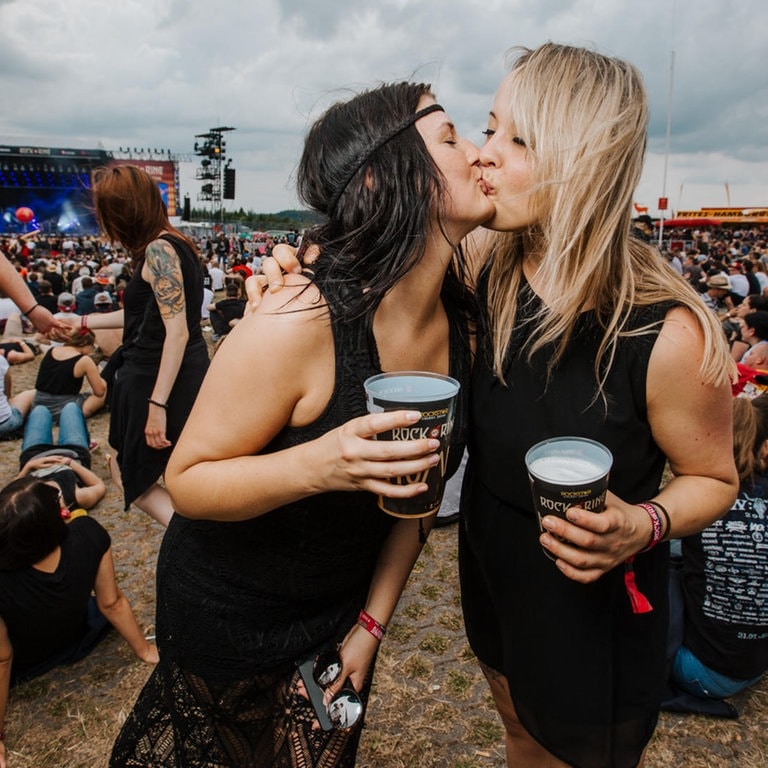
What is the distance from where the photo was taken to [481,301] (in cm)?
197

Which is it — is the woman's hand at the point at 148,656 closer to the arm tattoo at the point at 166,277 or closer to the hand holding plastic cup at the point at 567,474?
the arm tattoo at the point at 166,277

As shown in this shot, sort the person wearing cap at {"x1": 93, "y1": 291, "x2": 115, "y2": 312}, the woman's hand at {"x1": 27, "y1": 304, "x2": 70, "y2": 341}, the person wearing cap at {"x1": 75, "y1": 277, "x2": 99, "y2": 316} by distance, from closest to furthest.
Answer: the woman's hand at {"x1": 27, "y1": 304, "x2": 70, "y2": 341}, the person wearing cap at {"x1": 93, "y1": 291, "x2": 115, "y2": 312}, the person wearing cap at {"x1": 75, "y1": 277, "x2": 99, "y2": 316}

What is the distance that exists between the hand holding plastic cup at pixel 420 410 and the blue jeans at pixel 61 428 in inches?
223

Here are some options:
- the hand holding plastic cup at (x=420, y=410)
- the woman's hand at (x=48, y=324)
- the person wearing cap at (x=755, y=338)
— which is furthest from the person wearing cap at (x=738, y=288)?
the hand holding plastic cup at (x=420, y=410)

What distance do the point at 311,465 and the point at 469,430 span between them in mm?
657

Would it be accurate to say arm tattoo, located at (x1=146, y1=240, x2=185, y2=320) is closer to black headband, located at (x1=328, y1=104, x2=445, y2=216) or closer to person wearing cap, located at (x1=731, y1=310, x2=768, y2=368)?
black headband, located at (x1=328, y1=104, x2=445, y2=216)

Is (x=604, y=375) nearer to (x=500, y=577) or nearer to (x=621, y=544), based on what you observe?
(x=621, y=544)

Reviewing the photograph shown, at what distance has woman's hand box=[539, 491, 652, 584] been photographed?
1.29 meters

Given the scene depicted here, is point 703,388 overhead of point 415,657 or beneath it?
overhead

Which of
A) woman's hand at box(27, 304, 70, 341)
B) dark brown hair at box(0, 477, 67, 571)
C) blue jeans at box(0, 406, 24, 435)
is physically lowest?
blue jeans at box(0, 406, 24, 435)

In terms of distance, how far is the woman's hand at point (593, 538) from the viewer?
1294 mm

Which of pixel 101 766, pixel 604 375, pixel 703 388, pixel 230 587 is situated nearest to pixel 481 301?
pixel 604 375

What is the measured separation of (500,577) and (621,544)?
1.64ft

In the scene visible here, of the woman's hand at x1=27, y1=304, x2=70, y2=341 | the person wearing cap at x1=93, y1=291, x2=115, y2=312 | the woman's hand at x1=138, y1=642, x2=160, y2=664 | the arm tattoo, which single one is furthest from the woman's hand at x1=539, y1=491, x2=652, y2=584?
the person wearing cap at x1=93, y1=291, x2=115, y2=312
